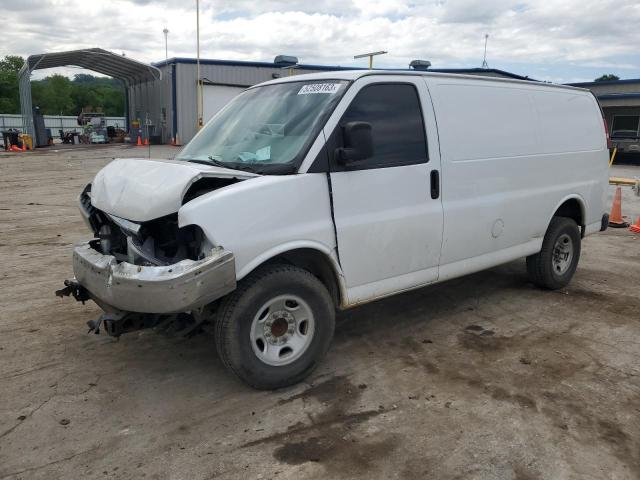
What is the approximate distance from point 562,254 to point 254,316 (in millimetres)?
4122

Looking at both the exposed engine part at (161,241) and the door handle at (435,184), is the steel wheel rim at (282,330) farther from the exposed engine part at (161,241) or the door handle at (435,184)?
the door handle at (435,184)

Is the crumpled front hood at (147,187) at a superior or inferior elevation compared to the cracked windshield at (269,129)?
inferior

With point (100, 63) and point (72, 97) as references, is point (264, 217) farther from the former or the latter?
point (72, 97)

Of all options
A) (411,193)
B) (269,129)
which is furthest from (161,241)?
(411,193)

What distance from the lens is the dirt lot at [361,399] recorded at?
3.05m

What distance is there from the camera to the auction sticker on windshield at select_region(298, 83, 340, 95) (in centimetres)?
409

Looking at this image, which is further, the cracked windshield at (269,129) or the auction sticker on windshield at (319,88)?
the auction sticker on windshield at (319,88)

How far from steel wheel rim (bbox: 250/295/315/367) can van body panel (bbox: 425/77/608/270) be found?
1.47m

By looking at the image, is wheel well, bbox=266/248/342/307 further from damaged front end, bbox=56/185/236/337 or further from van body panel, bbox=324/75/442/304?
damaged front end, bbox=56/185/236/337

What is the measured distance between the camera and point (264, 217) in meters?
3.53

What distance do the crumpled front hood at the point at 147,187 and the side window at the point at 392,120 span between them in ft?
3.32

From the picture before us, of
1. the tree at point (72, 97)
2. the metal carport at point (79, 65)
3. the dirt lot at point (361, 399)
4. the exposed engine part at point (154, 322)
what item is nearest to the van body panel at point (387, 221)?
the dirt lot at point (361, 399)

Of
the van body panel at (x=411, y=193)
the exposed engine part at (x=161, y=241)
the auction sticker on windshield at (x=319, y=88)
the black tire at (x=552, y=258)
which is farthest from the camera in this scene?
the black tire at (x=552, y=258)

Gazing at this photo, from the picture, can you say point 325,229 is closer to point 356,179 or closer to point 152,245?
point 356,179
